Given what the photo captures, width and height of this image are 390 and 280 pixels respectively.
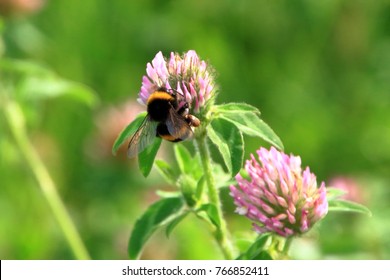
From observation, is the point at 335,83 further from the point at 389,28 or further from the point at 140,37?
the point at 140,37

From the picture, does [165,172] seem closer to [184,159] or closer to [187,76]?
[184,159]

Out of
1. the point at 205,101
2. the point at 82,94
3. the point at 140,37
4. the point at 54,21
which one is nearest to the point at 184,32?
the point at 140,37

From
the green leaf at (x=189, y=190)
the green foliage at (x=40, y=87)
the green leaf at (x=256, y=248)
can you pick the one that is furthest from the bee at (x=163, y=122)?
the green foliage at (x=40, y=87)

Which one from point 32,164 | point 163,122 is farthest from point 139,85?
point 163,122

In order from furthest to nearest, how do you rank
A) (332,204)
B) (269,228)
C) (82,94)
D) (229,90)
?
(229,90) → (82,94) → (332,204) → (269,228)

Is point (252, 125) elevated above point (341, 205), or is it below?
above

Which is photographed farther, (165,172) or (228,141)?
(165,172)

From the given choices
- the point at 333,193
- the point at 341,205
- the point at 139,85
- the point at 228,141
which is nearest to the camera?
the point at 228,141
